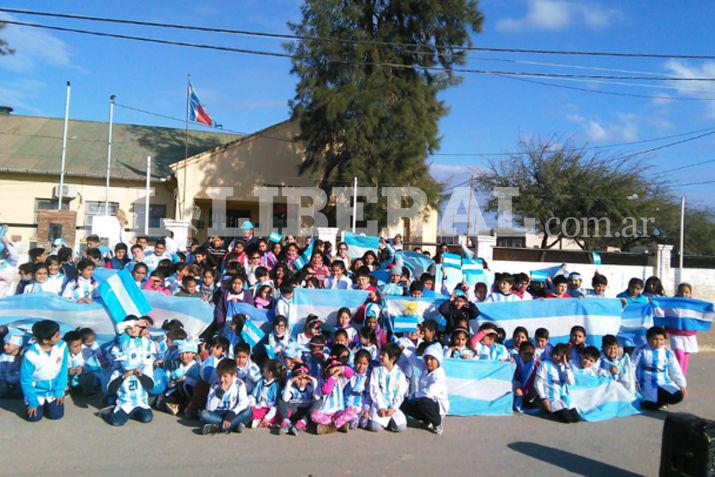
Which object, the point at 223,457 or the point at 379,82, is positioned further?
the point at 379,82

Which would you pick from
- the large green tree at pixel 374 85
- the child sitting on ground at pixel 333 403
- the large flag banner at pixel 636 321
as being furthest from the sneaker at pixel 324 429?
the large green tree at pixel 374 85

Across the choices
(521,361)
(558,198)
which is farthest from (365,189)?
(521,361)

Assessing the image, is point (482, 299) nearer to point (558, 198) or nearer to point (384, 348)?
point (384, 348)

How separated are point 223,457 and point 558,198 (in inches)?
967

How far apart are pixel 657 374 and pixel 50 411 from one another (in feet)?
22.6

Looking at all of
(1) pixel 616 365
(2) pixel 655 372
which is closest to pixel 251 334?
(1) pixel 616 365

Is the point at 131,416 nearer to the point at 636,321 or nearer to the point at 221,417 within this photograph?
the point at 221,417

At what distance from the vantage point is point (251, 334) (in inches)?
285

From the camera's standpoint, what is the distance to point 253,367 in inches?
248

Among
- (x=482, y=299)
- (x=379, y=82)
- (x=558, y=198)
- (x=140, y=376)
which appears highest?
(x=379, y=82)

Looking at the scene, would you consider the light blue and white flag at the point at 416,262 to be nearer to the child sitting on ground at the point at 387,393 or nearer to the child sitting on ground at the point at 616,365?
the child sitting on ground at the point at 616,365

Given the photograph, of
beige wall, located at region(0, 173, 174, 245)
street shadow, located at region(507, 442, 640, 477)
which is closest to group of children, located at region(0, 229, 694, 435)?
street shadow, located at region(507, 442, 640, 477)

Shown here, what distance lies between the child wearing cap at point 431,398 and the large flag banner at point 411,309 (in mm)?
1247

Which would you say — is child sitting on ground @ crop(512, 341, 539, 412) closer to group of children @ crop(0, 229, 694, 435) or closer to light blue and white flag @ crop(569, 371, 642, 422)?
group of children @ crop(0, 229, 694, 435)
